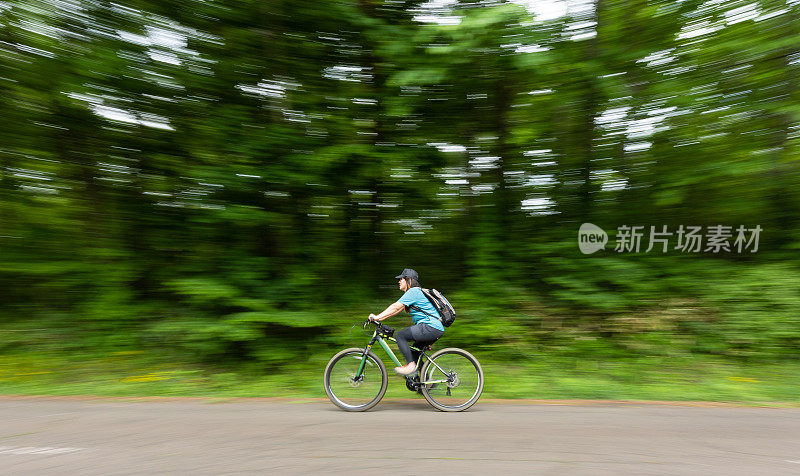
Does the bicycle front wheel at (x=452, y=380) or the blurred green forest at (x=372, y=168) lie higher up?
the blurred green forest at (x=372, y=168)

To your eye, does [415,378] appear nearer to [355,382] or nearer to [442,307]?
[355,382]

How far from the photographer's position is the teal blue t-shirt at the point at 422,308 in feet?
20.4

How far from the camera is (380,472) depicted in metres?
4.00

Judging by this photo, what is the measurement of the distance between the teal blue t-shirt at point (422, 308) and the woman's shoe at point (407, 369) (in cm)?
56

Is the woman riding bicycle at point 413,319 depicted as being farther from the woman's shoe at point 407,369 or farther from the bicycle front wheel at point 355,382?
the bicycle front wheel at point 355,382

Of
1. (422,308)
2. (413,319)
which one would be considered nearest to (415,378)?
(413,319)

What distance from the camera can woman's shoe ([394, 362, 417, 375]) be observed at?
6.27 metres

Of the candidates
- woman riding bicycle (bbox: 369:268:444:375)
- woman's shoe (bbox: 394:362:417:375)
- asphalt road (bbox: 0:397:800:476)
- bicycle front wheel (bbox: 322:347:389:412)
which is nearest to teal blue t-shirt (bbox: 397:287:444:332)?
woman riding bicycle (bbox: 369:268:444:375)

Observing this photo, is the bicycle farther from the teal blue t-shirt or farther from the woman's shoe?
the teal blue t-shirt

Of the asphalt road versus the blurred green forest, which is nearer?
the asphalt road

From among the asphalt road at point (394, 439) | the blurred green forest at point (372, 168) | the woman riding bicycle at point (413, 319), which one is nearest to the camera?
the asphalt road at point (394, 439)

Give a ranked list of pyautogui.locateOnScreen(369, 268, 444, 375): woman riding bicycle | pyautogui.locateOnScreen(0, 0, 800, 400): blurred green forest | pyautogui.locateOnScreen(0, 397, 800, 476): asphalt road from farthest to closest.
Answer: pyautogui.locateOnScreen(0, 0, 800, 400): blurred green forest → pyautogui.locateOnScreen(369, 268, 444, 375): woman riding bicycle → pyautogui.locateOnScreen(0, 397, 800, 476): asphalt road

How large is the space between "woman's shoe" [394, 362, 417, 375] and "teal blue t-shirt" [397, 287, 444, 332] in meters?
0.56

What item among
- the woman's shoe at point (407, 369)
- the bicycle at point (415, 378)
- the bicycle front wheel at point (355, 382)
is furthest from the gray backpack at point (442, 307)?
the bicycle front wheel at point (355, 382)
